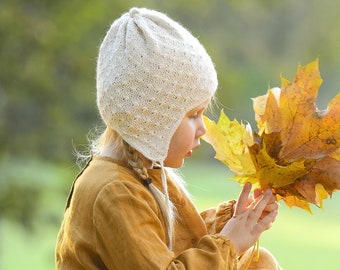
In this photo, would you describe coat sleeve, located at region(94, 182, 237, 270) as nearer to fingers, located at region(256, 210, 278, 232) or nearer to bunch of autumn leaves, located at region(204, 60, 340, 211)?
fingers, located at region(256, 210, 278, 232)

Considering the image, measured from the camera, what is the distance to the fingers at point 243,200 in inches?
107

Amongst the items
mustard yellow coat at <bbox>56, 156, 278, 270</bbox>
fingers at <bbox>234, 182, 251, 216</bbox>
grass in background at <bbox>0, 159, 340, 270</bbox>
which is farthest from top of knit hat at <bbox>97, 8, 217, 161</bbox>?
grass in background at <bbox>0, 159, 340, 270</bbox>

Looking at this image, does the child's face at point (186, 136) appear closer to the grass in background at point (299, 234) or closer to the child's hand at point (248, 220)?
the child's hand at point (248, 220)

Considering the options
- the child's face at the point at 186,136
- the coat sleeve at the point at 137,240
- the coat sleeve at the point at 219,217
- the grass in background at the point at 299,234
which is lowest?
the grass in background at the point at 299,234

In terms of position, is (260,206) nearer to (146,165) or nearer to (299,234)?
(146,165)

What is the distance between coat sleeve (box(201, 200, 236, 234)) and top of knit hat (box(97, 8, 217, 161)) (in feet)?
1.23

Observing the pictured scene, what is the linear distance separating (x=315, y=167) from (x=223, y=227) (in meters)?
0.35

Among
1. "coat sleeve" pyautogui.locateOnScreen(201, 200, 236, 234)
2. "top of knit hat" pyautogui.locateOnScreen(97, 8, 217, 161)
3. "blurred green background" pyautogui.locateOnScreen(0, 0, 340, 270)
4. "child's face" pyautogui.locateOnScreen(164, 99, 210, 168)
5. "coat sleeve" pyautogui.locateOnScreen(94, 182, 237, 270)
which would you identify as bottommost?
"blurred green background" pyautogui.locateOnScreen(0, 0, 340, 270)

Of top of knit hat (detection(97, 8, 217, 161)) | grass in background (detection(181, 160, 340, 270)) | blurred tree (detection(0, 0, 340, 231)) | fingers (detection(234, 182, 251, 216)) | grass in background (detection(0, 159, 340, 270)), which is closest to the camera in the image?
top of knit hat (detection(97, 8, 217, 161))

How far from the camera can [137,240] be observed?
2492 mm

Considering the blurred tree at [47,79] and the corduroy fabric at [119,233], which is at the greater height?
the corduroy fabric at [119,233]

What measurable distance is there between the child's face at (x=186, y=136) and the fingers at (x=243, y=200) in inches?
7.2

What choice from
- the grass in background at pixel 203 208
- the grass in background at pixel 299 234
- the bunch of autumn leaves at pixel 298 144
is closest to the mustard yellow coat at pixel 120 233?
the bunch of autumn leaves at pixel 298 144

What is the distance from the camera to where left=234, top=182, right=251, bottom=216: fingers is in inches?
107
